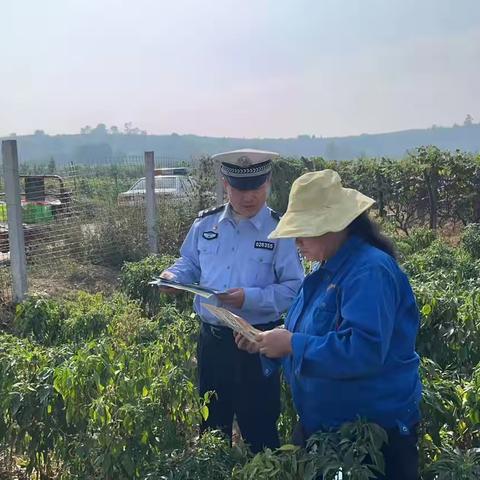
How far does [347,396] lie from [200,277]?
1197mm

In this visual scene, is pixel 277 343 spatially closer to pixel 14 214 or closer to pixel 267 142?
pixel 14 214

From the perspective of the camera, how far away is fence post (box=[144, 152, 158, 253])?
889 cm

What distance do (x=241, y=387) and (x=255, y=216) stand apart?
30.3 inches

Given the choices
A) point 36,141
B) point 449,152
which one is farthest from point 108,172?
point 36,141

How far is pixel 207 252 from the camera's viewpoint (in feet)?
9.84

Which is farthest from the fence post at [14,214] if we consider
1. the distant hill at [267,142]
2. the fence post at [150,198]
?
the distant hill at [267,142]

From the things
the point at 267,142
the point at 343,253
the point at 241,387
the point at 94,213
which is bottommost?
the point at 241,387

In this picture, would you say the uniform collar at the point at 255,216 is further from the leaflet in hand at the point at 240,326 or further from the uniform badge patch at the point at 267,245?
the leaflet in hand at the point at 240,326

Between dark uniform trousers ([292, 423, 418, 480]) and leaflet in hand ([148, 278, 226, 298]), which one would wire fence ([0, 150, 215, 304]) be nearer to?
leaflet in hand ([148, 278, 226, 298])

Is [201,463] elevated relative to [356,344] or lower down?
lower down

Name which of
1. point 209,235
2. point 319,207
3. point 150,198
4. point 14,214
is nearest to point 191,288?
point 209,235

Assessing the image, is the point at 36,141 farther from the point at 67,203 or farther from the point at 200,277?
the point at 200,277

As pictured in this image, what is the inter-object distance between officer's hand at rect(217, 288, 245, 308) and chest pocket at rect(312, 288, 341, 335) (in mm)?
736

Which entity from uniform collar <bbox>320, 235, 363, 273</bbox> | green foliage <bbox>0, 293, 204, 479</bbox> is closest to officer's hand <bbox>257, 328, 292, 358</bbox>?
uniform collar <bbox>320, 235, 363, 273</bbox>
